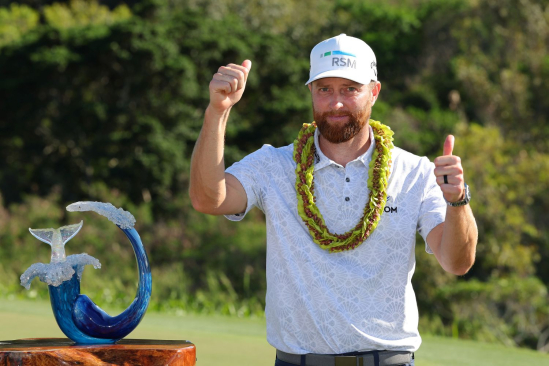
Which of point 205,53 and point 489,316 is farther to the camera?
Result: point 205,53

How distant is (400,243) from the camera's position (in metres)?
3.08

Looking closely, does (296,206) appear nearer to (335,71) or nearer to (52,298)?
(335,71)

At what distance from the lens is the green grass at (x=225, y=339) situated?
20.5 ft

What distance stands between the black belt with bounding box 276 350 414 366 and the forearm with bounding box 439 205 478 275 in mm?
383

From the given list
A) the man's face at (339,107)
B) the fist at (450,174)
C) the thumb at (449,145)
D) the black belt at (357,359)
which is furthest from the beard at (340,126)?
the black belt at (357,359)

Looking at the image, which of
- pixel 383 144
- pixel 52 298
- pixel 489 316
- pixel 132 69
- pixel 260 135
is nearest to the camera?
pixel 52 298

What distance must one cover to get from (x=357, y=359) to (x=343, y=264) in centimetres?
34

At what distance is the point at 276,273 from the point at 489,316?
9857 millimetres

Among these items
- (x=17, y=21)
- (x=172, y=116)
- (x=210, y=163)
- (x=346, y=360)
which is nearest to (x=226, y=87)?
(x=210, y=163)

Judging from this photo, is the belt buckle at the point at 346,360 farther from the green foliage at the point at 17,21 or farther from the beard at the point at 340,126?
the green foliage at the point at 17,21

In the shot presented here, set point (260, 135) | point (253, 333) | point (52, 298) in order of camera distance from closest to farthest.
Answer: point (52, 298) → point (253, 333) → point (260, 135)

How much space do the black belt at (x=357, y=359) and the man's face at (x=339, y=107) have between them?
0.80 m

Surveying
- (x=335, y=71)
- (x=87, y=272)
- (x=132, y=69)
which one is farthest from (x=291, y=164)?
(x=132, y=69)

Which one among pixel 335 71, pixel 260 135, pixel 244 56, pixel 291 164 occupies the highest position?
pixel 244 56
